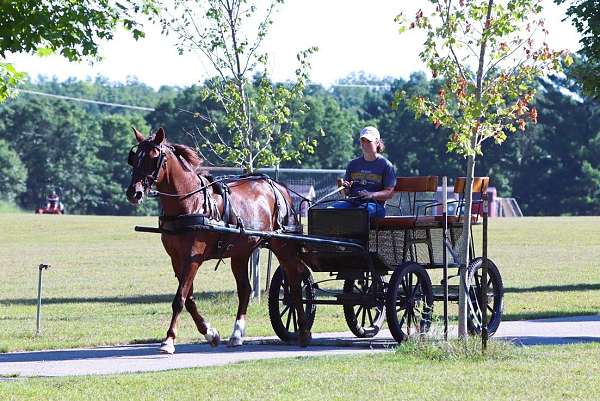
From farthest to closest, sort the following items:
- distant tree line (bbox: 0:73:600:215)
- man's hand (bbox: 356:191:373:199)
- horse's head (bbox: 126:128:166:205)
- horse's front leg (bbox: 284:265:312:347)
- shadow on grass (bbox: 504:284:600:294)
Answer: distant tree line (bbox: 0:73:600:215)
shadow on grass (bbox: 504:284:600:294)
horse's front leg (bbox: 284:265:312:347)
man's hand (bbox: 356:191:373:199)
horse's head (bbox: 126:128:166:205)

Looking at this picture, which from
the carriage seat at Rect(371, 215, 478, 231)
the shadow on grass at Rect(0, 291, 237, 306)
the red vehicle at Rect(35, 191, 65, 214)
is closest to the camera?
the carriage seat at Rect(371, 215, 478, 231)

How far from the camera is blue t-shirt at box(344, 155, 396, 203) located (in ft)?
48.6

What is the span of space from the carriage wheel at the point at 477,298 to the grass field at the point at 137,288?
260 centimetres

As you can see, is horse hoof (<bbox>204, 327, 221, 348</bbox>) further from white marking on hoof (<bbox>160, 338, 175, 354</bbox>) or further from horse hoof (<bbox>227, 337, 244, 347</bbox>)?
white marking on hoof (<bbox>160, 338, 175, 354</bbox>)

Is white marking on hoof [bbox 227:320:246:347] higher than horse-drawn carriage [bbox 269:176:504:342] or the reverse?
the reverse

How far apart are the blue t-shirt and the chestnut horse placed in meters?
0.99

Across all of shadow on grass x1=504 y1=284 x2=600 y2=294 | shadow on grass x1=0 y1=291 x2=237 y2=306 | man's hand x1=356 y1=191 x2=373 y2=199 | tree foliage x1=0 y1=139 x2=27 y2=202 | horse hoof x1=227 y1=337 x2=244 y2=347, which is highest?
tree foliage x1=0 y1=139 x2=27 y2=202

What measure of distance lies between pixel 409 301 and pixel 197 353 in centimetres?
233

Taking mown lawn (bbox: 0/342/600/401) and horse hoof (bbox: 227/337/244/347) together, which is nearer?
mown lawn (bbox: 0/342/600/401)

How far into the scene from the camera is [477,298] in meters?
15.0

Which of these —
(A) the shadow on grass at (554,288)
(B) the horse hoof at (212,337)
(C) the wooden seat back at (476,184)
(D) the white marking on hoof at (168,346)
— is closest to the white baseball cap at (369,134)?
(C) the wooden seat back at (476,184)

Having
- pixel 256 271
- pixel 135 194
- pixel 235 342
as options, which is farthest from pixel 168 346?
pixel 256 271

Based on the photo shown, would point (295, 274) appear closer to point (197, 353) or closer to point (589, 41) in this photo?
point (197, 353)

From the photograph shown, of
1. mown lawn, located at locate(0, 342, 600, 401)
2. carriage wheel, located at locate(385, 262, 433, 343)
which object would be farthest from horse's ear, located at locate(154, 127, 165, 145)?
carriage wheel, located at locate(385, 262, 433, 343)
